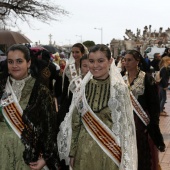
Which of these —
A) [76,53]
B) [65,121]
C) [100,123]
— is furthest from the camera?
[76,53]

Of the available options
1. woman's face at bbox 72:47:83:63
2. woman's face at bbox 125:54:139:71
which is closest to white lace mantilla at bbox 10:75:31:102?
woman's face at bbox 125:54:139:71

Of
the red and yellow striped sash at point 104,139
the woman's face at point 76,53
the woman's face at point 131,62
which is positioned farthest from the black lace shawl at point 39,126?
the woman's face at point 76,53

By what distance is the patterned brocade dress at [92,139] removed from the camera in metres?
2.82

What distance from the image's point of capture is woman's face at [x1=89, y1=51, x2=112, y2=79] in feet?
9.39

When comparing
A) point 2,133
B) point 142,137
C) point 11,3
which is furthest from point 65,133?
point 11,3

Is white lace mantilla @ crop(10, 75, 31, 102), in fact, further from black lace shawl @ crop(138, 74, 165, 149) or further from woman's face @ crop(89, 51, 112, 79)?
black lace shawl @ crop(138, 74, 165, 149)

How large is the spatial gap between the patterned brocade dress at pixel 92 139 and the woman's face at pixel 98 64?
10 centimetres

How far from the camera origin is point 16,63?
8.87 feet

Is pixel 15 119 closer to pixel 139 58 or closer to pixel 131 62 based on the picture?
pixel 131 62

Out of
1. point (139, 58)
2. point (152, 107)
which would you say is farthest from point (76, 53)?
point (152, 107)

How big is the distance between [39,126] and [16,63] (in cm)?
50

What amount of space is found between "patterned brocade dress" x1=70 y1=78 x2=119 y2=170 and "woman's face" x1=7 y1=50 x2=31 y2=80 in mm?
569

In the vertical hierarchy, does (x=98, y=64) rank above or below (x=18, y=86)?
above

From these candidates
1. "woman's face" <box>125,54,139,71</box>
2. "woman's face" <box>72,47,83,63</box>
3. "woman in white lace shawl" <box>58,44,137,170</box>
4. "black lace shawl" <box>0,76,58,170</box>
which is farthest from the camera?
"woman's face" <box>72,47,83,63</box>
